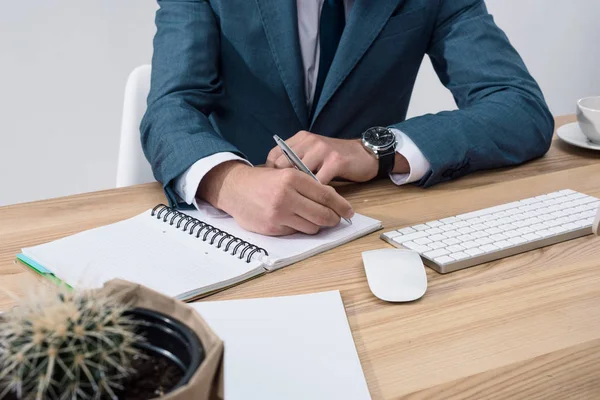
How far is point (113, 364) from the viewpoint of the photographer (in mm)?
415

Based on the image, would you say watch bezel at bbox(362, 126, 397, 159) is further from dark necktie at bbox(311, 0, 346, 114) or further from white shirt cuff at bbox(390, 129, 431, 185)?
dark necktie at bbox(311, 0, 346, 114)

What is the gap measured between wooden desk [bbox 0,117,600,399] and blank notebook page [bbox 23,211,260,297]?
37 millimetres

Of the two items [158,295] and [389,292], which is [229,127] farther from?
[158,295]

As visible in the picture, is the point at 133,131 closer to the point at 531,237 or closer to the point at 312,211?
the point at 312,211

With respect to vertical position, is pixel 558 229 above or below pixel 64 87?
above

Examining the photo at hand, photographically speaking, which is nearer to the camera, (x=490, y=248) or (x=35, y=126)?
(x=490, y=248)

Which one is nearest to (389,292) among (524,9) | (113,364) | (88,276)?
(88,276)

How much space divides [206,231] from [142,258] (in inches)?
4.2

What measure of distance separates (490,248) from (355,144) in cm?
37

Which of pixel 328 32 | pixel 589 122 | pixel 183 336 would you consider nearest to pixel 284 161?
pixel 328 32

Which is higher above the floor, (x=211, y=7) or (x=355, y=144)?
(x=211, y=7)

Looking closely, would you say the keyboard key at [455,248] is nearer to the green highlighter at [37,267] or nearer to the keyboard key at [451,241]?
the keyboard key at [451,241]

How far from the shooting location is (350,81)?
4.89 feet

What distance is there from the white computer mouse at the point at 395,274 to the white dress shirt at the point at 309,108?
32 cm
